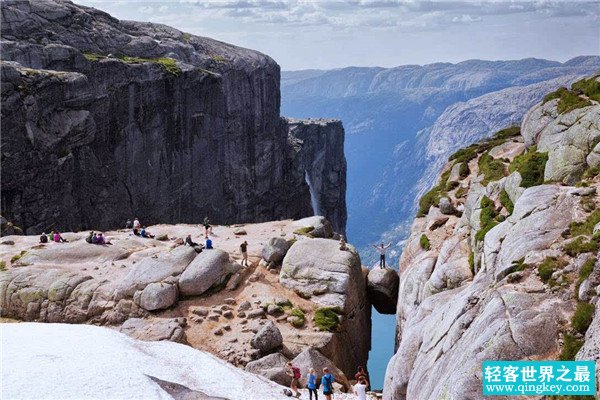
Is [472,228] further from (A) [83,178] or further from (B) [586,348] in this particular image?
(A) [83,178]

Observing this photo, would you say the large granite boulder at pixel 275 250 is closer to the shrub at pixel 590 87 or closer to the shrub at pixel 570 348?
the shrub at pixel 590 87

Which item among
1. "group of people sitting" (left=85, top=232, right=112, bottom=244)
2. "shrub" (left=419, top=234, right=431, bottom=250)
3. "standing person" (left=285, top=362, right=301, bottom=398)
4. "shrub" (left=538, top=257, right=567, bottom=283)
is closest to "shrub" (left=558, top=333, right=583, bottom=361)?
"shrub" (left=538, top=257, right=567, bottom=283)

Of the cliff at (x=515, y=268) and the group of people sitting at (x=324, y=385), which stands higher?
the cliff at (x=515, y=268)

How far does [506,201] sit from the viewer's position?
3584 cm

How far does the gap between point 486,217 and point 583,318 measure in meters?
16.6

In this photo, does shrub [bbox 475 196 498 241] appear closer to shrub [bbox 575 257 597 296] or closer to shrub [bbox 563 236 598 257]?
shrub [bbox 563 236 598 257]

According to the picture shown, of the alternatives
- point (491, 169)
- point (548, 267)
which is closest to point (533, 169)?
point (491, 169)

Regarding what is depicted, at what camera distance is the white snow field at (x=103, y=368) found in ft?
86.7

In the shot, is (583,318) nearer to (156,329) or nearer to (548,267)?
(548,267)

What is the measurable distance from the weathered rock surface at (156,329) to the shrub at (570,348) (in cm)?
2575

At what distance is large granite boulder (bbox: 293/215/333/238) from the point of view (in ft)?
179

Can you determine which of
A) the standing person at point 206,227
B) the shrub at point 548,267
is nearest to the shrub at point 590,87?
the shrub at point 548,267

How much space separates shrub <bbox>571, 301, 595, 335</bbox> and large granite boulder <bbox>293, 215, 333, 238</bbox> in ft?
117

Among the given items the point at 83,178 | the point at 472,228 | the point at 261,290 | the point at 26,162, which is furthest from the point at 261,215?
the point at 472,228
